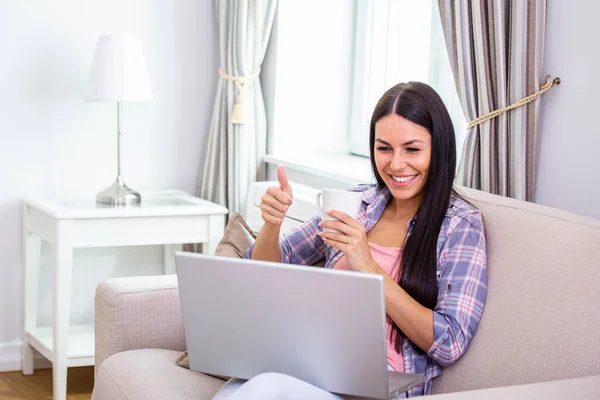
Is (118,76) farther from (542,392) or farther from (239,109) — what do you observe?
(542,392)

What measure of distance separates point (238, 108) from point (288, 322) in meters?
1.95

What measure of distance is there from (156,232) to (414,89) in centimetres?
147

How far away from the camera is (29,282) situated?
3266 mm

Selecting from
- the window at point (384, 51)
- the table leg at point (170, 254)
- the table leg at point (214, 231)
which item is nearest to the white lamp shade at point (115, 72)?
the table leg at point (214, 231)

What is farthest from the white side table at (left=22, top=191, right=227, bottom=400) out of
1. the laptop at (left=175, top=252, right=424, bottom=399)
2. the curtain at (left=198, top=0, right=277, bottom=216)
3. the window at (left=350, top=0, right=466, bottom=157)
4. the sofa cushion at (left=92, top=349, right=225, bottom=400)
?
the laptop at (left=175, top=252, right=424, bottom=399)

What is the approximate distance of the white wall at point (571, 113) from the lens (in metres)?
1.94

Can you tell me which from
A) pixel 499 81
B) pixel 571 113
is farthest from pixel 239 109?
pixel 571 113

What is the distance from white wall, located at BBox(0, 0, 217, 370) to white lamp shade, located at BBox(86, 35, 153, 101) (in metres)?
0.27

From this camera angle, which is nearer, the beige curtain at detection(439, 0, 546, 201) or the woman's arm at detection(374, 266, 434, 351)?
the woman's arm at detection(374, 266, 434, 351)

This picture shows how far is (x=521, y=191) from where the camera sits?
2035mm

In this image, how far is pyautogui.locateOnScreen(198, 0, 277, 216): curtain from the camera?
331cm

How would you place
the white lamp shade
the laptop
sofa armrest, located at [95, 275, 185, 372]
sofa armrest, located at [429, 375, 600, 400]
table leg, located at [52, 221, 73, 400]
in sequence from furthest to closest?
the white lamp shade
table leg, located at [52, 221, 73, 400]
sofa armrest, located at [95, 275, 185, 372]
the laptop
sofa armrest, located at [429, 375, 600, 400]

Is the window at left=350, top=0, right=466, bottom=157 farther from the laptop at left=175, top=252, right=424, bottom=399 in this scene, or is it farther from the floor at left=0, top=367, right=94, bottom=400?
the laptop at left=175, top=252, right=424, bottom=399

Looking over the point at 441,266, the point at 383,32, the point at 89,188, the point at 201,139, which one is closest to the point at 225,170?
the point at 201,139
